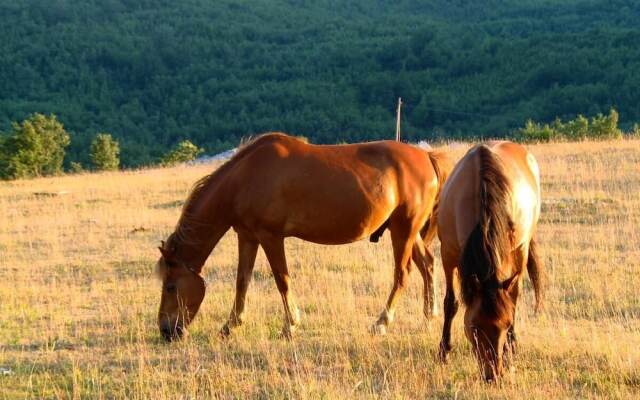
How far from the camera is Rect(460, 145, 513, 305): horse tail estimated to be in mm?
5355

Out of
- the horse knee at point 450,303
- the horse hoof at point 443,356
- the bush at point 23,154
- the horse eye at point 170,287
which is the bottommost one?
the bush at point 23,154

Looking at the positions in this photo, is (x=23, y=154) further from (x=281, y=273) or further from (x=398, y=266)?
(x=398, y=266)

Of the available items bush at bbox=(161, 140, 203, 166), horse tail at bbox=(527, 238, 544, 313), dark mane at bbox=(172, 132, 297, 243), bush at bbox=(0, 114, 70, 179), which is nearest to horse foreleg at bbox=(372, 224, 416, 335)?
horse tail at bbox=(527, 238, 544, 313)

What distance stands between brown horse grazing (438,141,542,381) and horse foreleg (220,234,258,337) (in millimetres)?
1941

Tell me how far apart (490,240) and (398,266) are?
2.33 m

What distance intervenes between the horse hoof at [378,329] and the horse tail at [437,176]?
137cm

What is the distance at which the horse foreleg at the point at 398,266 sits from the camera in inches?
298

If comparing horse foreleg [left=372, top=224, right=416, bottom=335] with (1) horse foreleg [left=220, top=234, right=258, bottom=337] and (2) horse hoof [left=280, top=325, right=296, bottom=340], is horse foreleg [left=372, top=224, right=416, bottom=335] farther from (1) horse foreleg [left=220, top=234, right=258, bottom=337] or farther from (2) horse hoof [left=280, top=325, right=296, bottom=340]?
(1) horse foreleg [left=220, top=234, right=258, bottom=337]

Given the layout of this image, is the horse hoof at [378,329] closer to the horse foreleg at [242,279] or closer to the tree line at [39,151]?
the horse foreleg at [242,279]

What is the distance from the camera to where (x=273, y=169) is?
7.53m

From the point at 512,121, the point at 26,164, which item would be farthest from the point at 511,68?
the point at 26,164

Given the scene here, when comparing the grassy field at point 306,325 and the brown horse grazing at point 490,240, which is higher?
the brown horse grazing at point 490,240

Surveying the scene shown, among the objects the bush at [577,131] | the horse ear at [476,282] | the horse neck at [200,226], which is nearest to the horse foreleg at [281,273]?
the horse neck at [200,226]

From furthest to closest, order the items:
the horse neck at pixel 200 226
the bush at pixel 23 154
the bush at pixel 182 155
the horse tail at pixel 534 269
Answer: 1. the bush at pixel 182 155
2. the bush at pixel 23 154
3. the horse neck at pixel 200 226
4. the horse tail at pixel 534 269
